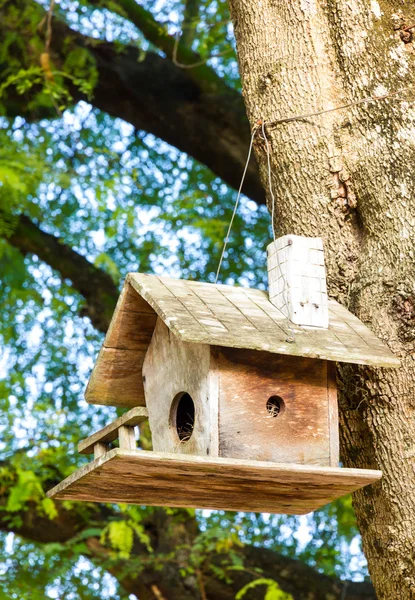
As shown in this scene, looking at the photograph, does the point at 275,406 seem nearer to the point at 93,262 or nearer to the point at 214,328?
the point at 214,328

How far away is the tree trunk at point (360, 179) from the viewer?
2939mm

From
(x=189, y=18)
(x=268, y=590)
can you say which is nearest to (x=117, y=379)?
(x=268, y=590)

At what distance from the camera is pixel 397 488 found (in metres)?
2.90

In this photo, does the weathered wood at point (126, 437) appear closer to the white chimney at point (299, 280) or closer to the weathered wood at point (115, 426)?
the weathered wood at point (115, 426)

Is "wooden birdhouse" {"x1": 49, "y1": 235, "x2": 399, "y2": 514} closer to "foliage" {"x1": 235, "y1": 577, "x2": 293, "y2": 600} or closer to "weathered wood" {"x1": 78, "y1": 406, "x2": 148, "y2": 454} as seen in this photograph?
"weathered wood" {"x1": 78, "y1": 406, "x2": 148, "y2": 454}

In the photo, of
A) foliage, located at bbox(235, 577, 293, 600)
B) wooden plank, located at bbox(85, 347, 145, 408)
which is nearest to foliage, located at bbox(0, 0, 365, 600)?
foliage, located at bbox(235, 577, 293, 600)

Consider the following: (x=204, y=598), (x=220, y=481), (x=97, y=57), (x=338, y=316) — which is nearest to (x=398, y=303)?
(x=338, y=316)

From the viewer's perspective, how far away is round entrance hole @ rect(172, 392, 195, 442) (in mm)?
2961

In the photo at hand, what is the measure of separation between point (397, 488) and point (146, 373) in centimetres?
90

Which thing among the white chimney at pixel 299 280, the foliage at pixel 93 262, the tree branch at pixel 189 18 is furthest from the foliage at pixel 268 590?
the tree branch at pixel 189 18

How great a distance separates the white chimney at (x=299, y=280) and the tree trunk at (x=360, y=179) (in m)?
0.22

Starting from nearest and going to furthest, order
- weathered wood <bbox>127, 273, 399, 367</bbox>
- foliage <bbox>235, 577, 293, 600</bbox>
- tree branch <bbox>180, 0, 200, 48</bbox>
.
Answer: weathered wood <bbox>127, 273, 399, 367</bbox> → foliage <bbox>235, 577, 293, 600</bbox> → tree branch <bbox>180, 0, 200, 48</bbox>

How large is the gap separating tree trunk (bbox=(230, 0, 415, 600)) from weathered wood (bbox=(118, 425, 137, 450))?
724mm

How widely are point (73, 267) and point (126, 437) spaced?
4.33m
